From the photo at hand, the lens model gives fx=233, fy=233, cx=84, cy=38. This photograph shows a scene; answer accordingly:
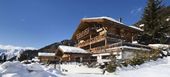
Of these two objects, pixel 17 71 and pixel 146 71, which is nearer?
pixel 17 71

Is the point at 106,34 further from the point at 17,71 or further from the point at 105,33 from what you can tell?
the point at 17,71

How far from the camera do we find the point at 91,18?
36594 millimetres

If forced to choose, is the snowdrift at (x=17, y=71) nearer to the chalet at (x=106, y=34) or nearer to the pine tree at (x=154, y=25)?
the chalet at (x=106, y=34)

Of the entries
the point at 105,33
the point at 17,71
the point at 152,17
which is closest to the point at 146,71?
the point at 17,71

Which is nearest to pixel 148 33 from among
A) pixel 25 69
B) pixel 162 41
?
pixel 162 41

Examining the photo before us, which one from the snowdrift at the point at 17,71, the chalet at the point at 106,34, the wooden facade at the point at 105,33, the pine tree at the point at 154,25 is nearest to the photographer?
the snowdrift at the point at 17,71

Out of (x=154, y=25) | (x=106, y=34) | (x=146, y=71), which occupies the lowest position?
(x=146, y=71)

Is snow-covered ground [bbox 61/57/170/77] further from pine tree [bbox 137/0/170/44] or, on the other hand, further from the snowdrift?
pine tree [bbox 137/0/170/44]

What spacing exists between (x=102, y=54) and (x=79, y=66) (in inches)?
239

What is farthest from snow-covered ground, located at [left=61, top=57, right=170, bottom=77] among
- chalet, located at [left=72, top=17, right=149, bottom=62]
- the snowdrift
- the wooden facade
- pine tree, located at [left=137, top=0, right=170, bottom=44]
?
pine tree, located at [left=137, top=0, right=170, bottom=44]

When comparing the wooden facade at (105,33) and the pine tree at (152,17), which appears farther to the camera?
the pine tree at (152,17)

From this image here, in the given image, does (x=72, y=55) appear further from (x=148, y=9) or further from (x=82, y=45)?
(x=148, y=9)

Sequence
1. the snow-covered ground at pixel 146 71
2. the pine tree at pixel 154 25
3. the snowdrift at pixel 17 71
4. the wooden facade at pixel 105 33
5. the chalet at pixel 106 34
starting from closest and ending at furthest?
the snowdrift at pixel 17 71, the snow-covered ground at pixel 146 71, the chalet at pixel 106 34, the wooden facade at pixel 105 33, the pine tree at pixel 154 25

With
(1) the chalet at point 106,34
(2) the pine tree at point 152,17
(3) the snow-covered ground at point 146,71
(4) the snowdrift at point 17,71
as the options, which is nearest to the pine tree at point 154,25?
(2) the pine tree at point 152,17
